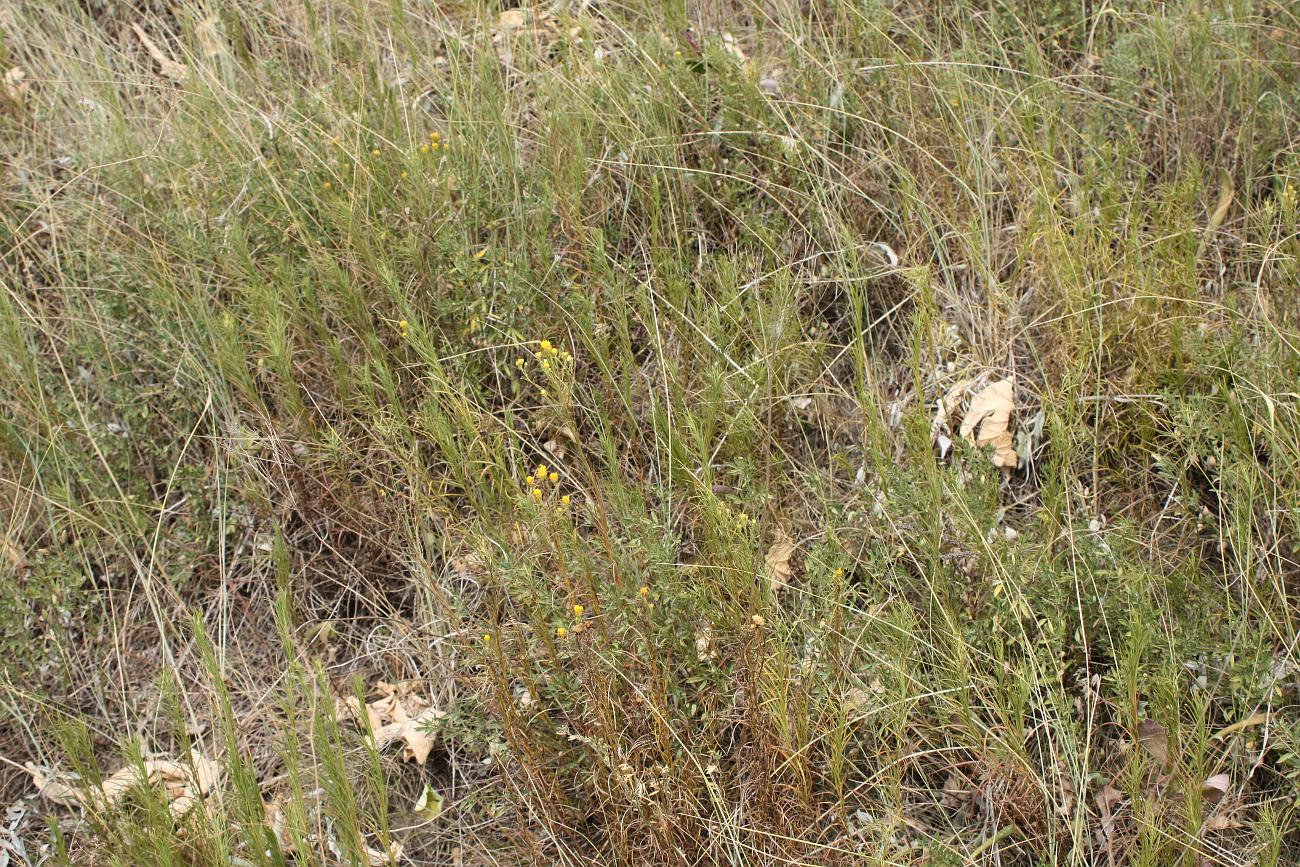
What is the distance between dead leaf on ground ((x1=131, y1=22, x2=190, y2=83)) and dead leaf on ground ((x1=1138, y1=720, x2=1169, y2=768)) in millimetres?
3649

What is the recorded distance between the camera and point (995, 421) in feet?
10.1

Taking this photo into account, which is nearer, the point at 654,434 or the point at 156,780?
the point at 156,780

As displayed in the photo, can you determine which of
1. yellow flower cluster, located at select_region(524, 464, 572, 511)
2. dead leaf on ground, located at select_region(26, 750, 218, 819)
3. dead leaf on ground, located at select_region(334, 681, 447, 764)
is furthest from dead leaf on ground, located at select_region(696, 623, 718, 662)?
dead leaf on ground, located at select_region(26, 750, 218, 819)

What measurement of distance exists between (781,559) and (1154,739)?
0.93 m

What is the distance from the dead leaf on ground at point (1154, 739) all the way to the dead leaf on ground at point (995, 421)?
0.79 metres

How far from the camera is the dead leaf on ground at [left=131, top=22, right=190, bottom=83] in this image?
4.21 metres

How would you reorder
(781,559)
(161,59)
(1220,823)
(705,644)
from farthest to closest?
(161,59) < (781,559) < (705,644) < (1220,823)

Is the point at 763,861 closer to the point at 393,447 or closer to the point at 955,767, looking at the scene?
the point at 955,767

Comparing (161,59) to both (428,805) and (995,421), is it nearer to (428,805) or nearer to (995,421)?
(428,805)

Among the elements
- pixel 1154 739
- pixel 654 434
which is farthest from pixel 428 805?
pixel 1154 739

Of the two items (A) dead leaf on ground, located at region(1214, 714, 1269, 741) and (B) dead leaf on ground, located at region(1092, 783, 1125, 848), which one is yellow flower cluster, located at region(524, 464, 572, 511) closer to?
(B) dead leaf on ground, located at region(1092, 783, 1125, 848)

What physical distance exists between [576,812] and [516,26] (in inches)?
115

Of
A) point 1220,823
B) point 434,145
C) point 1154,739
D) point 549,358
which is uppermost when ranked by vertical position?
point 434,145

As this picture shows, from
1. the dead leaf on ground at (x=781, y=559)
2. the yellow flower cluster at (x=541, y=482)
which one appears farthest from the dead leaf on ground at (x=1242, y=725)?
the yellow flower cluster at (x=541, y=482)
